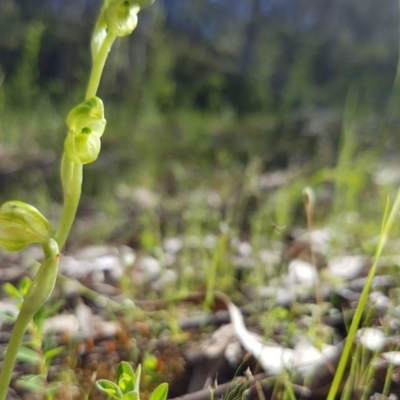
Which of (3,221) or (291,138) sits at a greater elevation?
(291,138)

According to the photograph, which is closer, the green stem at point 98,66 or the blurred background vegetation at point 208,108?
the green stem at point 98,66

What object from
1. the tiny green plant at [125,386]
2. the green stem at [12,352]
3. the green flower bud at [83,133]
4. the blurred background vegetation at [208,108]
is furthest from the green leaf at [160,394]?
the blurred background vegetation at [208,108]

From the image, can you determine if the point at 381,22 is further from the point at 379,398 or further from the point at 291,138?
the point at 379,398

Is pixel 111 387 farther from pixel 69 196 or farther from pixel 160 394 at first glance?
pixel 69 196

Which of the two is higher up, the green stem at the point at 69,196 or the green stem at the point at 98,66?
the green stem at the point at 98,66

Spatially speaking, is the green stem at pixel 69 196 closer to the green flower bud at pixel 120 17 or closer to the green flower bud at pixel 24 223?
the green flower bud at pixel 24 223

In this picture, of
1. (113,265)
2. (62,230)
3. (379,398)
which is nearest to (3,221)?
(62,230)
